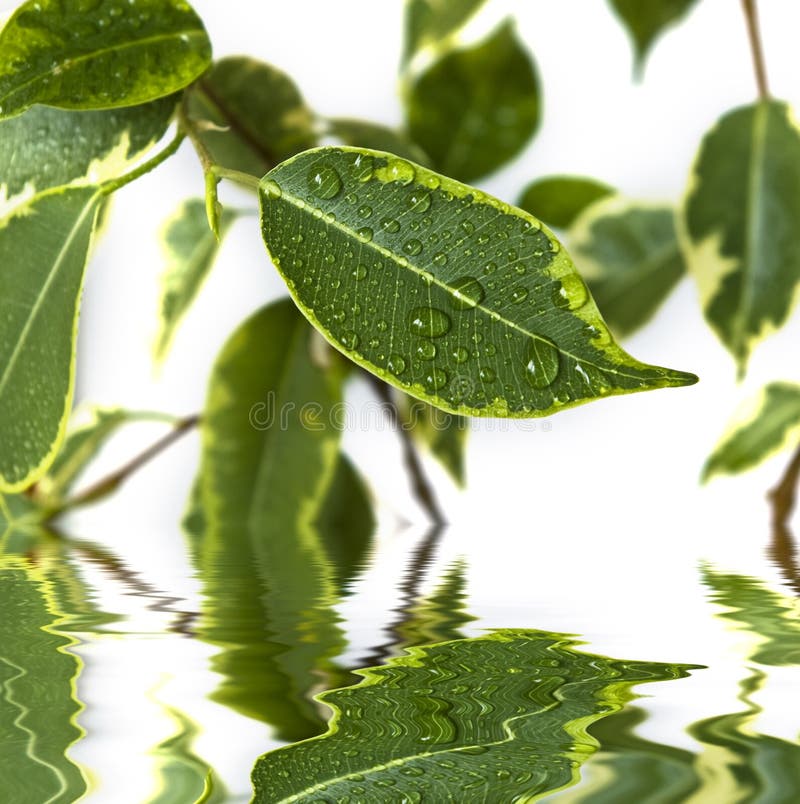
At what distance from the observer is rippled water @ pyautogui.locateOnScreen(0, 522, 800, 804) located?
0.12 m

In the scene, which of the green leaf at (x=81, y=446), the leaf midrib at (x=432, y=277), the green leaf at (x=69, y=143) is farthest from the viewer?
the green leaf at (x=81, y=446)

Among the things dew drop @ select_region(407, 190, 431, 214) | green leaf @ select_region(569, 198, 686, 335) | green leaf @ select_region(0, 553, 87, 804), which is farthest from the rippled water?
green leaf @ select_region(569, 198, 686, 335)

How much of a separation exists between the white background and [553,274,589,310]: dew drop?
0.61ft

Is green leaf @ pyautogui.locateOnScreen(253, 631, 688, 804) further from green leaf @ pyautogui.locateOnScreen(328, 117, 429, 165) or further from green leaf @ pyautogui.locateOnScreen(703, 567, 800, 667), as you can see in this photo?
→ green leaf @ pyautogui.locateOnScreen(328, 117, 429, 165)

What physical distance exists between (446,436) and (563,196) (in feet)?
0.50

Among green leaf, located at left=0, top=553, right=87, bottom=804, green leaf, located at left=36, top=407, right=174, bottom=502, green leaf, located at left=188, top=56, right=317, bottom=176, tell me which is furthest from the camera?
green leaf, located at left=36, top=407, right=174, bottom=502

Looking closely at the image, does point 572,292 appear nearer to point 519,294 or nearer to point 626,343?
point 519,294

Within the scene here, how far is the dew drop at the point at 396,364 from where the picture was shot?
10.1 inches

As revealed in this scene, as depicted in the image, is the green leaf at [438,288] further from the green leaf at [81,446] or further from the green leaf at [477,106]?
the green leaf at [81,446]

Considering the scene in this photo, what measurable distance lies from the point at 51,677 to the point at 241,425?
33cm

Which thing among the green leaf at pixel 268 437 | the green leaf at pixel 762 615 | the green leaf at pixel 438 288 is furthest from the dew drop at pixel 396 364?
the green leaf at pixel 268 437

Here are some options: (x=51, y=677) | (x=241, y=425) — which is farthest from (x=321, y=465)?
(x=51, y=677)

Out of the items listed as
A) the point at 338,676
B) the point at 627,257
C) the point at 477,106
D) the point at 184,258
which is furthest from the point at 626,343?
the point at 338,676

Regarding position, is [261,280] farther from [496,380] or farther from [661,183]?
[496,380]
